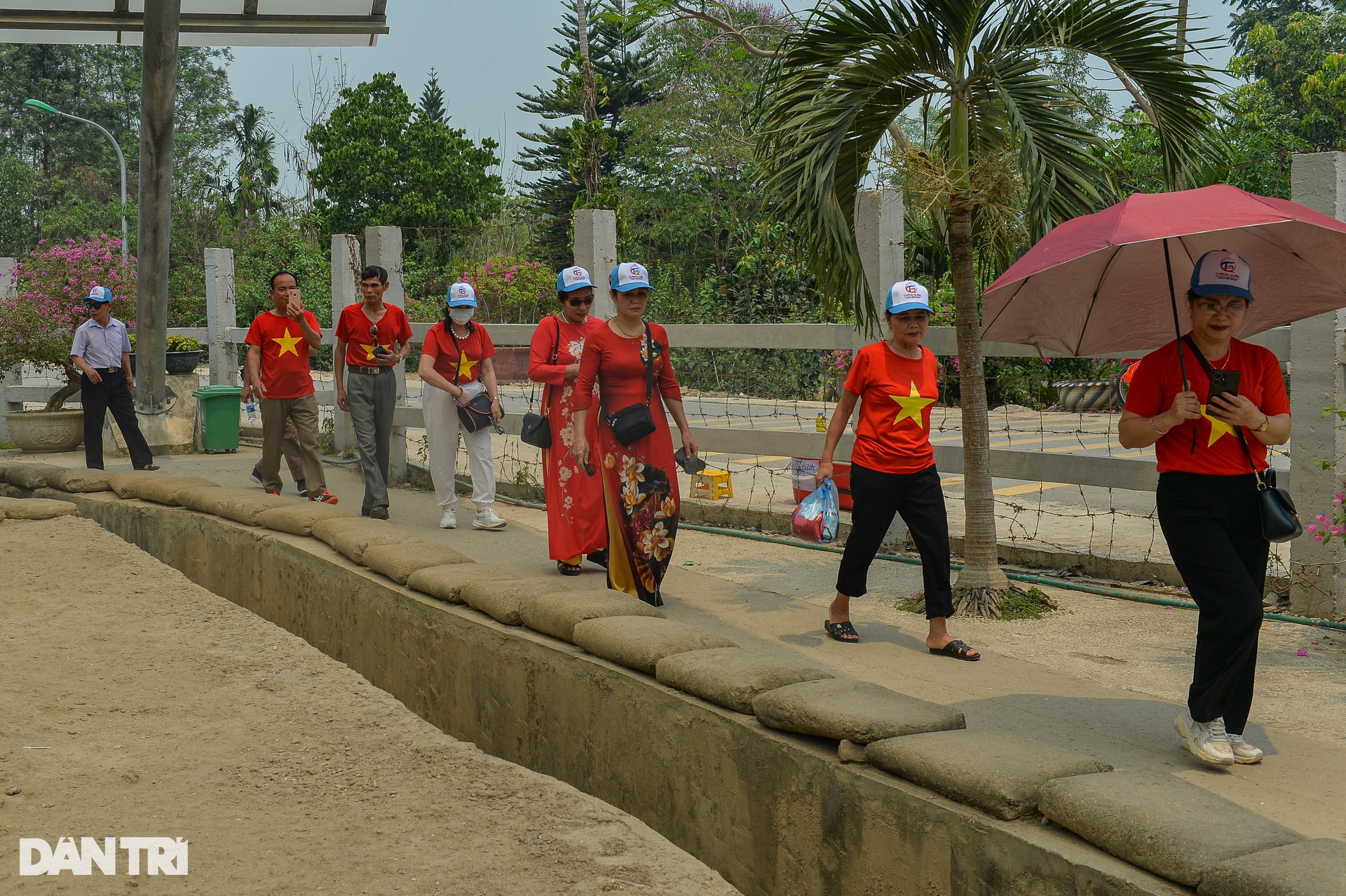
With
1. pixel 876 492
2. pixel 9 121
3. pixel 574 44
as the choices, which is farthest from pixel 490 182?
pixel 876 492

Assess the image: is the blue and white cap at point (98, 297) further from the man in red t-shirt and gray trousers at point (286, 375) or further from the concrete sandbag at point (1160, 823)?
the concrete sandbag at point (1160, 823)

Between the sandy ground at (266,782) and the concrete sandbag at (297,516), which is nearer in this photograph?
the sandy ground at (266,782)

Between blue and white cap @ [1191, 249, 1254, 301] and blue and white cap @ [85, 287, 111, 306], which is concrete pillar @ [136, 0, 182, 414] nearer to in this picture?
blue and white cap @ [85, 287, 111, 306]

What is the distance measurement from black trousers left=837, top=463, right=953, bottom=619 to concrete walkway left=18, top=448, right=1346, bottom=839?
0.31 meters

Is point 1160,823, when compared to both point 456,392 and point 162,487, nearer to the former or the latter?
point 456,392

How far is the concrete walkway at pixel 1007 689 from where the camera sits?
368cm

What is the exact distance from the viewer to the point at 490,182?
42.0 meters


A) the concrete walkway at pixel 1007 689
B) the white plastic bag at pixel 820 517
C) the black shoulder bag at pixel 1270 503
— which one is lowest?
the concrete walkway at pixel 1007 689

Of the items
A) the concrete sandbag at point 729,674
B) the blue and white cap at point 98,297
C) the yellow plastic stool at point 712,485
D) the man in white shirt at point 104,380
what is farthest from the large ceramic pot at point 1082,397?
the concrete sandbag at point 729,674

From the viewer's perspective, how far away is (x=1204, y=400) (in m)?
3.94

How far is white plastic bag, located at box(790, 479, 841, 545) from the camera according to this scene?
5.66 meters

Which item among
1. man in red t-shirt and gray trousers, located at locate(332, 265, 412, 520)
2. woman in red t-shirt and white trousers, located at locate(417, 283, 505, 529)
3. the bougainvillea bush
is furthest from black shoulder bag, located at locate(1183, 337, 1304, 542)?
the bougainvillea bush

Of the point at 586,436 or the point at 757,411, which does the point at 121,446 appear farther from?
the point at 586,436

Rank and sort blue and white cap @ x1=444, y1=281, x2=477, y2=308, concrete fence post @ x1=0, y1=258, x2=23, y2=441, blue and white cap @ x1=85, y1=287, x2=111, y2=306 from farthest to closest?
concrete fence post @ x1=0, y1=258, x2=23, y2=441 → blue and white cap @ x1=85, y1=287, x2=111, y2=306 → blue and white cap @ x1=444, y1=281, x2=477, y2=308
